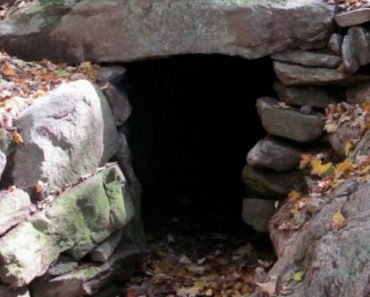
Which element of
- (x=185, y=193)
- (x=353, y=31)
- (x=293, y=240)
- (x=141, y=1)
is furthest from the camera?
(x=185, y=193)

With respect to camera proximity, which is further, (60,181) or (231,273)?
(231,273)

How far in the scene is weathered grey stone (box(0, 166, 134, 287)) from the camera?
457 cm

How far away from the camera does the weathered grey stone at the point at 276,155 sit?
18.6ft

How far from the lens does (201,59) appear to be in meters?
7.80

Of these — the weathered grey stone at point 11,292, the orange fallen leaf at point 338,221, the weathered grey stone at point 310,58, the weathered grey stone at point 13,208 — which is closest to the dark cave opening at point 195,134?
the weathered grey stone at point 310,58

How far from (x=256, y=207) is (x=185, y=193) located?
1.87 metres

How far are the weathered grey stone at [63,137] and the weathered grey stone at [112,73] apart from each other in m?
0.35

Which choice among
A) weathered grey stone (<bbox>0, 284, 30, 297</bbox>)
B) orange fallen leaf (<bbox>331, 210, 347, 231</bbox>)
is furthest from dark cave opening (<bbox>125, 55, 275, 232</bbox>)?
orange fallen leaf (<bbox>331, 210, 347, 231</bbox>)

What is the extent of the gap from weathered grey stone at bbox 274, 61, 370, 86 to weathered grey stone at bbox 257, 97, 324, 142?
9.6 inches

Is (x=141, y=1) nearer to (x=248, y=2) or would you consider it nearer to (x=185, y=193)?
(x=248, y=2)

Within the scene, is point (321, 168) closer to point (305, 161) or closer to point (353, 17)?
point (305, 161)

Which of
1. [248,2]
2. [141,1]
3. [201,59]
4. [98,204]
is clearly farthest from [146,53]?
[201,59]

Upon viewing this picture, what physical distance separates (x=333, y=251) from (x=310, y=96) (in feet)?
7.55

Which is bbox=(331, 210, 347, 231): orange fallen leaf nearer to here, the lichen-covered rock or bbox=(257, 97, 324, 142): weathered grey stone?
bbox=(257, 97, 324, 142): weathered grey stone
